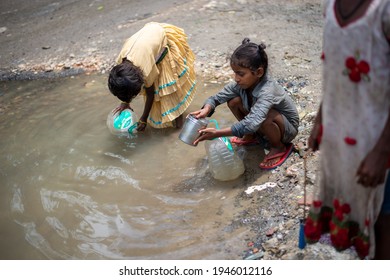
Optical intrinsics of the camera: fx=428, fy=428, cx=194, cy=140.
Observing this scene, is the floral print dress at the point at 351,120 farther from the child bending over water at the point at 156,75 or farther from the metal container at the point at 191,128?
the child bending over water at the point at 156,75

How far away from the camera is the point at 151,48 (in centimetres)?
327

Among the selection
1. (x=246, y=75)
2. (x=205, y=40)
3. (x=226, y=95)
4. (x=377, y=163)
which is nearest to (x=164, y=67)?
(x=226, y=95)

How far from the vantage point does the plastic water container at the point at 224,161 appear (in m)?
2.86

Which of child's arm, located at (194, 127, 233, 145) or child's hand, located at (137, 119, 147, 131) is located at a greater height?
child's arm, located at (194, 127, 233, 145)

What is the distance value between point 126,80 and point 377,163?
204 centimetres

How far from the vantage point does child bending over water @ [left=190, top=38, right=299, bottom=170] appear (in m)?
2.60

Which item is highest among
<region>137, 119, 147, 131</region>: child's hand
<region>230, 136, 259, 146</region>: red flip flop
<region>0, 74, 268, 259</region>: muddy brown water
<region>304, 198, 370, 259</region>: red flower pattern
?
<region>304, 198, 370, 259</region>: red flower pattern

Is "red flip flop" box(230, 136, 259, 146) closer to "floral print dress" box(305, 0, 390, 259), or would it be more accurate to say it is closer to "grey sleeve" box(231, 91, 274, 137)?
"grey sleeve" box(231, 91, 274, 137)

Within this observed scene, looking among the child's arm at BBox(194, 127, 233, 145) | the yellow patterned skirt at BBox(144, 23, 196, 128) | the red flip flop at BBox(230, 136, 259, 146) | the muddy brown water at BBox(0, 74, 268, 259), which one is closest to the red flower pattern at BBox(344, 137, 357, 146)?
the muddy brown water at BBox(0, 74, 268, 259)

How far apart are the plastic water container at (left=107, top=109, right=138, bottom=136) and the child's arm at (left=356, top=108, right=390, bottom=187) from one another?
2.35 meters

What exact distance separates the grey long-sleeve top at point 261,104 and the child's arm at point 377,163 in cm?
124

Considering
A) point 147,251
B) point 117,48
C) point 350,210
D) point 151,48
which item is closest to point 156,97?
point 151,48

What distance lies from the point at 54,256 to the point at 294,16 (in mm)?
3942

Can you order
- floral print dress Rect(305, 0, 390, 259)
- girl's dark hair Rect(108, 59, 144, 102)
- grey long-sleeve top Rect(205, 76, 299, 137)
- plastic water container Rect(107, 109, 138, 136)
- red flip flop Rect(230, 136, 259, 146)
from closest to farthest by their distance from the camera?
floral print dress Rect(305, 0, 390, 259)
grey long-sleeve top Rect(205, 76, 299, 137)
girl's dark hair Rect(108, 59, 144, 102)
red flip flop Rect(230, 136, 259, 146)
plastic water container Rect(107, 109, 138, 136)
